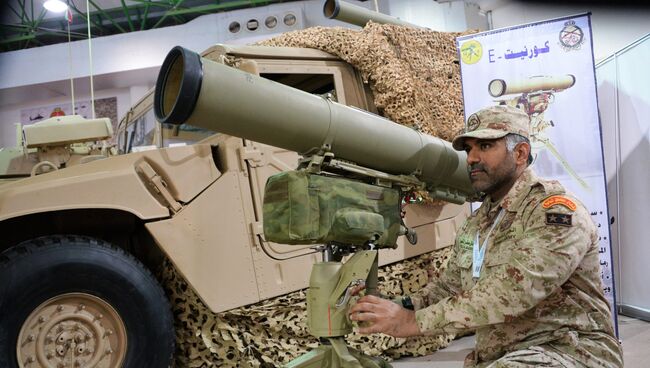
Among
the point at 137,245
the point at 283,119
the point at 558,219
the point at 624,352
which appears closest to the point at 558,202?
the point at 558,219

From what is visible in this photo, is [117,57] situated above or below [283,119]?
above

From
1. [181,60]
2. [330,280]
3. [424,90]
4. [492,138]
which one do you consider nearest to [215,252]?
[330,280]

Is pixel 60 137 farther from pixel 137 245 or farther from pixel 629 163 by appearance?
pixel 629 163

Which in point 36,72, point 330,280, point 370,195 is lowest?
point 330,280

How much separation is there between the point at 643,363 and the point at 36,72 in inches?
317

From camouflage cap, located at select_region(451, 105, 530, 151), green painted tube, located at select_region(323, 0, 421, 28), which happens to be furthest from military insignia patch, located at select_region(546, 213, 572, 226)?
green painted tube, located at select_region(323, 0, 421, 28)

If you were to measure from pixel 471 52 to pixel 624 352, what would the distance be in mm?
2198

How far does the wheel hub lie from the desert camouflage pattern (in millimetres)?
1670

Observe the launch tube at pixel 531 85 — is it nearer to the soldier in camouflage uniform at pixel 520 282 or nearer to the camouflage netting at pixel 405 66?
the camouflage netting at pixel 405 66

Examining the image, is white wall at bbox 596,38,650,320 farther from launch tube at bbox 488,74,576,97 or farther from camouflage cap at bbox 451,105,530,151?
camouflage cap at bbox 451,105,530,151

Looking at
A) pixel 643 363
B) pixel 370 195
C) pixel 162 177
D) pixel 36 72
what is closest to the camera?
pixel 370 195

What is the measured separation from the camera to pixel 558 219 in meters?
1.75

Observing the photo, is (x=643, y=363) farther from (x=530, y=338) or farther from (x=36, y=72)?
(x=36, y=72)

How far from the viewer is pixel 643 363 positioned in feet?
10.8
